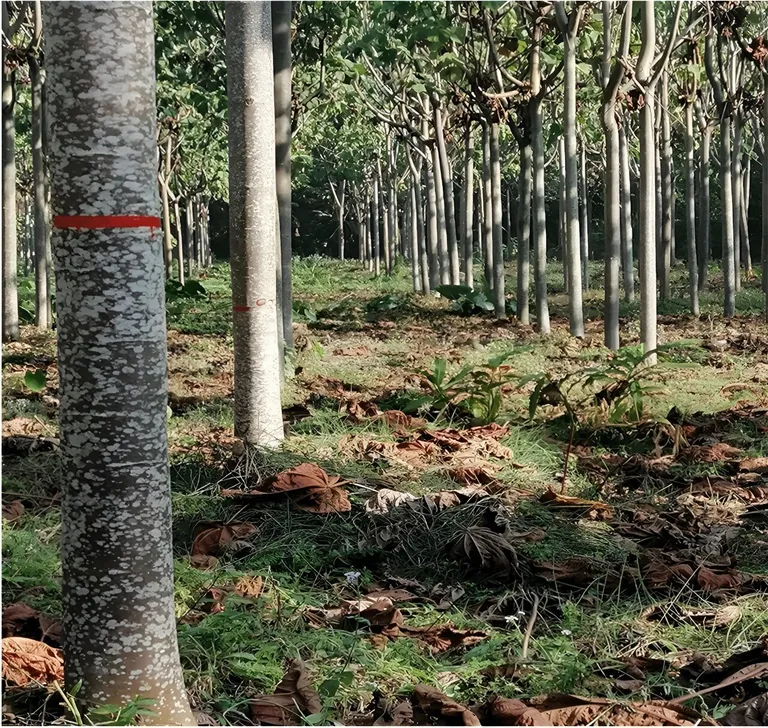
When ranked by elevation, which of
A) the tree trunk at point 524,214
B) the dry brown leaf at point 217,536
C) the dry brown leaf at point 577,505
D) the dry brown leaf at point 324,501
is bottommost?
the dry brown leaf at point 577,505

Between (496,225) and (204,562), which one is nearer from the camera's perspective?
(204,562)

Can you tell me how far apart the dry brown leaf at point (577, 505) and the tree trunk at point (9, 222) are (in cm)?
818

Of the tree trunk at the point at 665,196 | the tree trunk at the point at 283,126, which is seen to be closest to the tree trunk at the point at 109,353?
the tree trunk at the point at 283,126

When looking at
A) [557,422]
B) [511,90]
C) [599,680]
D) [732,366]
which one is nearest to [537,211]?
[511,90]

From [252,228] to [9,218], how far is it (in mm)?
7326

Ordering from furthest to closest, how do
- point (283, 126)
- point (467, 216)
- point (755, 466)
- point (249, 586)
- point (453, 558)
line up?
point (467, 216)
point (283, 126)
point (755, 466)
point (453, 558)
point (249, 586)

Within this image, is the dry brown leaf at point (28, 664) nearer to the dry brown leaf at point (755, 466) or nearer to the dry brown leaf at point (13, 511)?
the dry brown leaf at point (13, 511)

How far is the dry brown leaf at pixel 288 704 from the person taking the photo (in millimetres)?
3127

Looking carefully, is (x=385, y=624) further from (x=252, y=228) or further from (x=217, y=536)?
(x=252, y=228)

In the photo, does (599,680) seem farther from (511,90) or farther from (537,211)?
(511,90)

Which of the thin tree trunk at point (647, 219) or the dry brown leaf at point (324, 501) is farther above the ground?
the thin tree trunk at point (647, 219)

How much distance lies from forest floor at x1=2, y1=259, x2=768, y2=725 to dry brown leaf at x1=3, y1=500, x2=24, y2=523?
28mm

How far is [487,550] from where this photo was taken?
4.63 metres

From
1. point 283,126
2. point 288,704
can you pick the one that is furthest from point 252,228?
point 288,704
